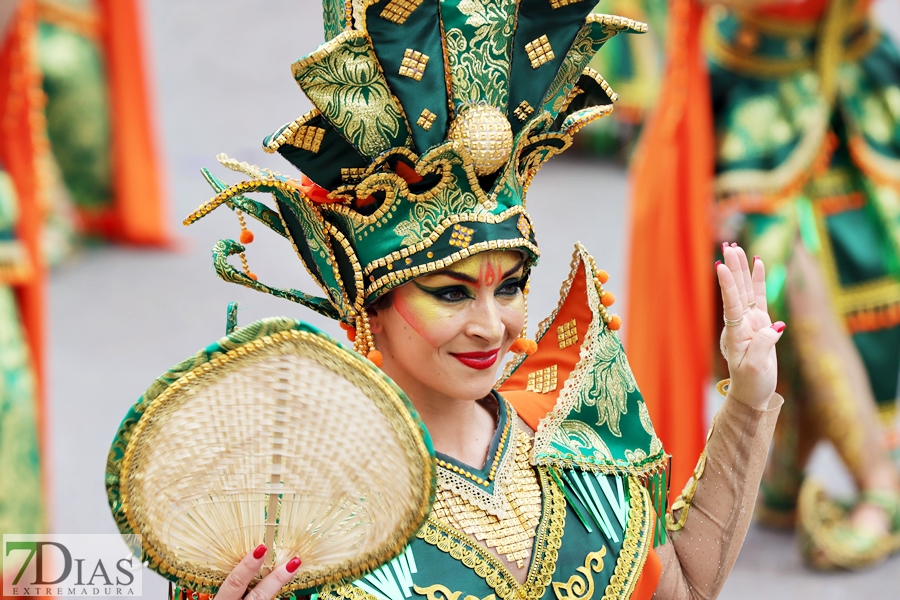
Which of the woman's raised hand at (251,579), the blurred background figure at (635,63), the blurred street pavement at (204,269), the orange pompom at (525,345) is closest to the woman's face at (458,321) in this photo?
the orange pompom at (525,345)

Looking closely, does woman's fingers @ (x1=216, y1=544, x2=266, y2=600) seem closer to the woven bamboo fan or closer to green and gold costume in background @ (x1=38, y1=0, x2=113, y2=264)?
the woven bamboo fan

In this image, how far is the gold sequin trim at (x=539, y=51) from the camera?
2.30 metres

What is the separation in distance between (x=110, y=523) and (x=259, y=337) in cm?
332

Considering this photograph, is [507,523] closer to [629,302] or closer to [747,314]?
[747,314]

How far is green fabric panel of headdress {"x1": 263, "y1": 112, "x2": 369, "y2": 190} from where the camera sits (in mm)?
2256

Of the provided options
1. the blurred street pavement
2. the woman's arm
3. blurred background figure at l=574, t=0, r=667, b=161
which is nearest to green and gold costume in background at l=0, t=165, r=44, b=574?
the blurred street pavement

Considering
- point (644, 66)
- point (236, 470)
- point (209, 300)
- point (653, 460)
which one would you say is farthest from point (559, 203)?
point (236, 470)

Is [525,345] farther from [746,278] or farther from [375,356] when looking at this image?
[746,278]

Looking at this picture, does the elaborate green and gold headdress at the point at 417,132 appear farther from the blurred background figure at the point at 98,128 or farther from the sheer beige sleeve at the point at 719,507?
the blurred background figure at the point at 98,128

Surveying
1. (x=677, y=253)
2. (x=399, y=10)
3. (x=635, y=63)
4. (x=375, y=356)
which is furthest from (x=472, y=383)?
(x=635, y=63)

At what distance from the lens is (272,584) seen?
2006 mm

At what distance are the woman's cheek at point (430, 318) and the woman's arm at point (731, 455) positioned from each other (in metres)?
0.46

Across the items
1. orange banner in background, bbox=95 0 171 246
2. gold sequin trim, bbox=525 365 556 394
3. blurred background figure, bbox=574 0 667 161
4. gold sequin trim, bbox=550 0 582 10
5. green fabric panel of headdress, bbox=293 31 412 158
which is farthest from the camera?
blurred background figure, bbox=574 0 667 161

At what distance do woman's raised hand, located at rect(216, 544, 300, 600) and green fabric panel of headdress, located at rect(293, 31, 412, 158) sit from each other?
2.15 ft
